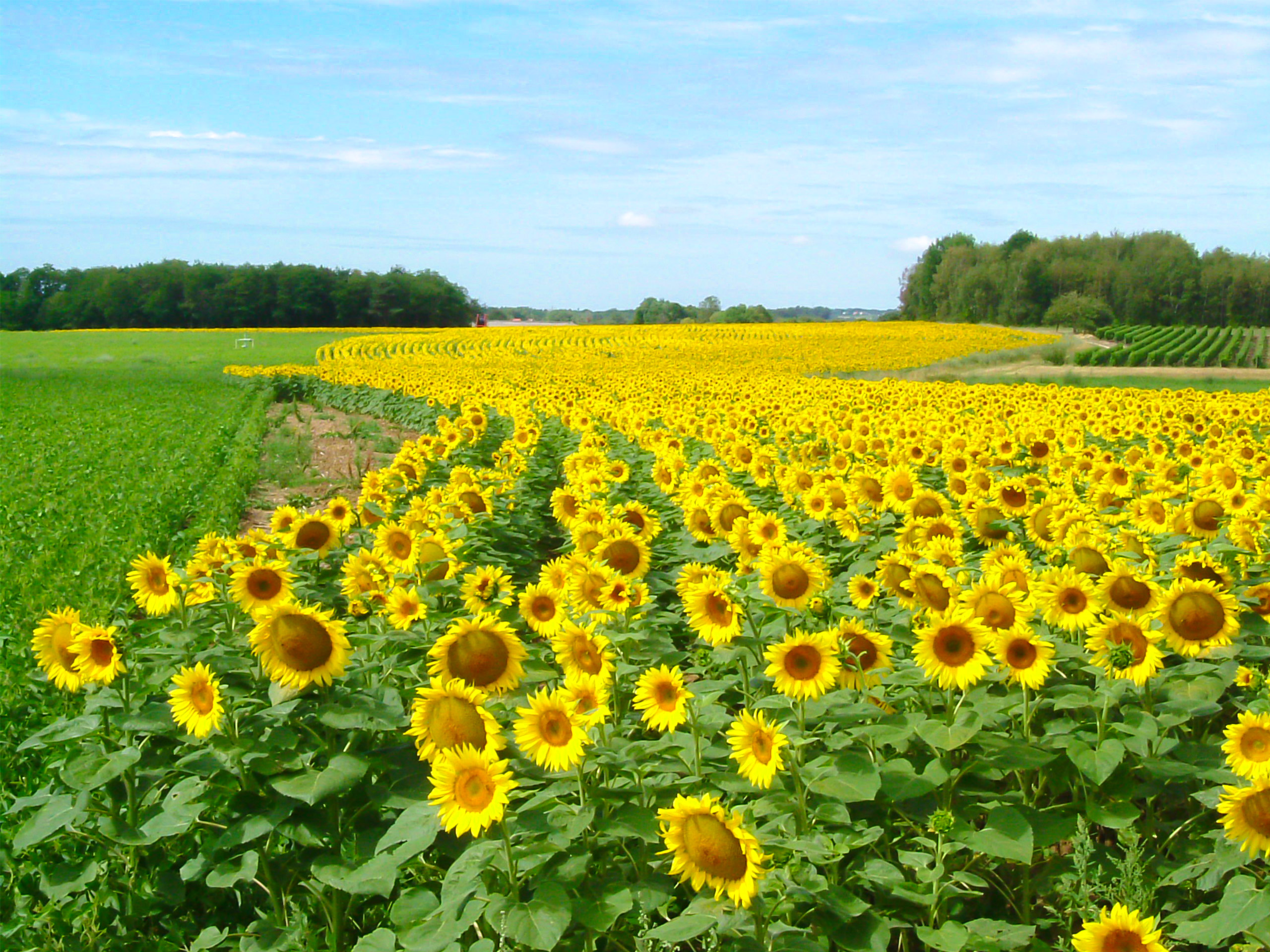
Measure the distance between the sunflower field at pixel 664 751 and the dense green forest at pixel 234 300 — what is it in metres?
104

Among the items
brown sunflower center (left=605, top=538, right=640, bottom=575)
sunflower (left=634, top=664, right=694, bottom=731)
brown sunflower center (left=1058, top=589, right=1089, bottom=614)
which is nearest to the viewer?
sunflower (left=634, top=664, right=694, bottom=731)

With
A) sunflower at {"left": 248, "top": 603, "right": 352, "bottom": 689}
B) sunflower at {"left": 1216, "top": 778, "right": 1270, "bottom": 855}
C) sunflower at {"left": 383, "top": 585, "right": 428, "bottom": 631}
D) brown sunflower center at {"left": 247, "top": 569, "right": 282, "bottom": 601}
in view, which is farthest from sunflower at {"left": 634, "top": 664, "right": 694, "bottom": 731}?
brown sunflower center at {"left": 247, "top": 569, "right": 282, "bottom": 601}

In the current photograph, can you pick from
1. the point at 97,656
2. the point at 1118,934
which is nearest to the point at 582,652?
Result: the point at 97,656

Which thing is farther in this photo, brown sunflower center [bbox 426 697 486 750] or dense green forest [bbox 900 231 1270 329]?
dense green forest [bbox 900 231 1270 329]

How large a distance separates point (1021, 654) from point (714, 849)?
1.55 meters

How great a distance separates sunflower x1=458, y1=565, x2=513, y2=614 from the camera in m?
4.81

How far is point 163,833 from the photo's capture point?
12.2ft

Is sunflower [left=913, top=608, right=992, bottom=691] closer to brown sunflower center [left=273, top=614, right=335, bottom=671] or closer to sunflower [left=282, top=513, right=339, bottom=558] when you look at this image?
brown sunflower center [left=273, top=614, right=335, bottom=671]

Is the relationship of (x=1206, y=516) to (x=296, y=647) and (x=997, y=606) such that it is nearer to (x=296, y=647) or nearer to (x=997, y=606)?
(x=997, y=606)

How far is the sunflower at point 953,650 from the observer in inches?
146

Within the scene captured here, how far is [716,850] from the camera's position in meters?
2.83

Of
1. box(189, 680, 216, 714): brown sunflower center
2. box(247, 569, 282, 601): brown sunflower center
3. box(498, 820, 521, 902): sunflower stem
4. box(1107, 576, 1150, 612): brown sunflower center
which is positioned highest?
box(1107, 576, 1150, 612): brown sunflower center

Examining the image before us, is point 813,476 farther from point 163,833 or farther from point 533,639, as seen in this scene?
point 163,833

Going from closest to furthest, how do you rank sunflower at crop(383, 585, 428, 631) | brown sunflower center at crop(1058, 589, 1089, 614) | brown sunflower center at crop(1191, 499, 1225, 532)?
brown sunflower center at crop(1058, 589, 1089, 614) < sunflower at crop(383, 585, 428, 631) < brown sunflower center at crop(1191, 499, 1225, 532)
